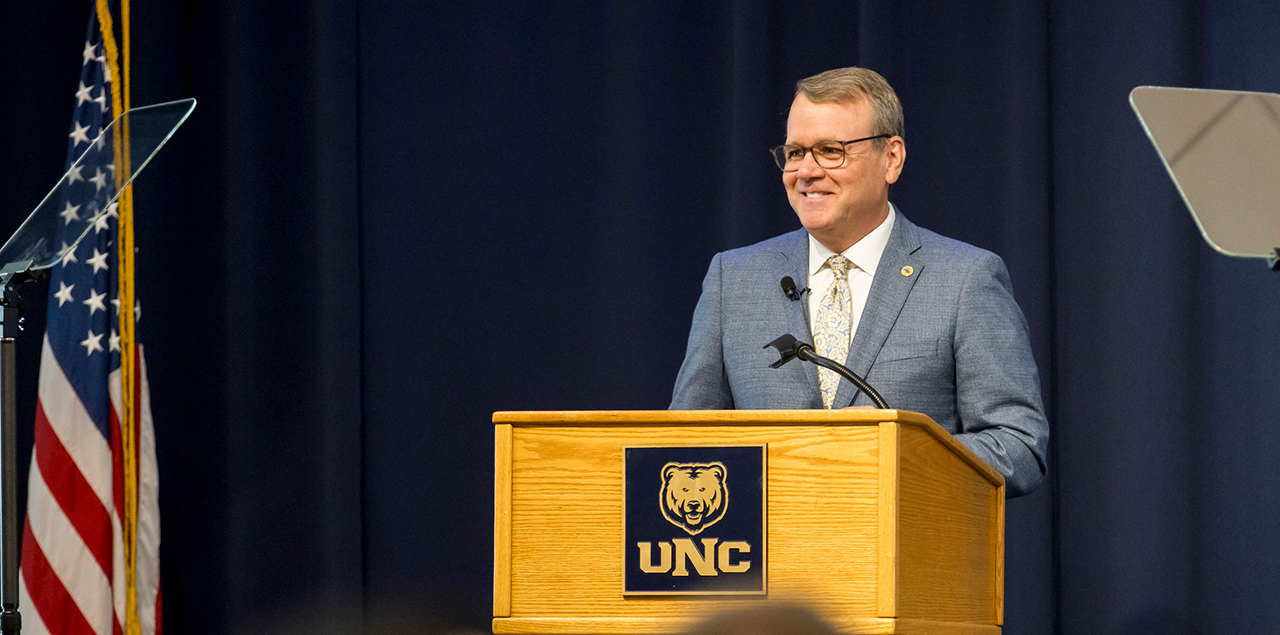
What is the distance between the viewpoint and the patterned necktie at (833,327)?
273cm

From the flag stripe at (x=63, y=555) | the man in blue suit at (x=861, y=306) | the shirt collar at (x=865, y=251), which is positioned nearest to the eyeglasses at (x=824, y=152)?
the man in blue suit at (x=861, y=306)

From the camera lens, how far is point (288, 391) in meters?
4.57

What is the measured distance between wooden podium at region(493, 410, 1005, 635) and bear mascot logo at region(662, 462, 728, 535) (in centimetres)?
4

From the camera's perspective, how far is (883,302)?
2730 mm

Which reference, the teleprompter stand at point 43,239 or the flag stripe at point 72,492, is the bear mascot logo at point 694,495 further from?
the flag stripe at point 72,492

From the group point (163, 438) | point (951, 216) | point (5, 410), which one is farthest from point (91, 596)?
point (951, 216)

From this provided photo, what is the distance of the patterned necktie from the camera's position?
8.97 feet

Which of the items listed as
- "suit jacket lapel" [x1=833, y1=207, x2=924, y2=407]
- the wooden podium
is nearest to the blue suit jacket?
"suit jacket lapel" [x1=833, y1=207, x2=924, y2=407]

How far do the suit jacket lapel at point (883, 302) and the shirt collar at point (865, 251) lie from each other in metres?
0.04

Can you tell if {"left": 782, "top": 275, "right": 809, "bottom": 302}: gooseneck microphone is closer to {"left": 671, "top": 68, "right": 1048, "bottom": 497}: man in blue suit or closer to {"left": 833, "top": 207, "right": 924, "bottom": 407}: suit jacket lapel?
{"left": 671, "top": 68, "right": 1048, "bottom": 497}: man in blue suit

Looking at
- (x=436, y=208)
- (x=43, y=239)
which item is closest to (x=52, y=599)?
(x=43, y=239)

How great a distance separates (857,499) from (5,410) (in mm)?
2058

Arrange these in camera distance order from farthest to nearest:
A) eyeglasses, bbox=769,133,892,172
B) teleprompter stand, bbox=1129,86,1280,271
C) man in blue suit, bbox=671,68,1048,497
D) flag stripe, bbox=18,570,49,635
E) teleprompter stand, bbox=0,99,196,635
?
flag stripe, bbox=18,570,49,635 → teleprompter stand, bbox=0,99,196,635 → eyeglasses, bbox=769,133,892,172 → man in blue suit, bbox=671,68,1048,497 → teleprompter stand, bbox=1129,86,1280,271

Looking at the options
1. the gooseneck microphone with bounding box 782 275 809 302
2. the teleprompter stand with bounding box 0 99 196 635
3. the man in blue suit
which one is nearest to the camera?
the gooseneck microphone with bounding box 782 275 809 302
